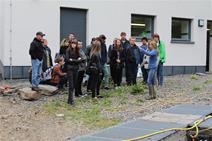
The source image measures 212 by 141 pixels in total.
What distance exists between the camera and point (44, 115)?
35.9 feet

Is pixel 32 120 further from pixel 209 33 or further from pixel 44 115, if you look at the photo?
pixel 209 33

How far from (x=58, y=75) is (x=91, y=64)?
132cm

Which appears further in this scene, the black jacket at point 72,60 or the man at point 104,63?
the man at point 104,63

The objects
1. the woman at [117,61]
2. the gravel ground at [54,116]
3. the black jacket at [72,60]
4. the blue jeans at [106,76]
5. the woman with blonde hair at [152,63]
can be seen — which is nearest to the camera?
the gravel ground at [54,116]

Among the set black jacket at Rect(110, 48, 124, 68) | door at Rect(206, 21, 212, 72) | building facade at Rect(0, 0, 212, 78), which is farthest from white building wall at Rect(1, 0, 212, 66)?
black jacket at Rect(110, 48, 124, 68)

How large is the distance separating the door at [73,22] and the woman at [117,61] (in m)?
3.19

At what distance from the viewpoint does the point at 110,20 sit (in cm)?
1933

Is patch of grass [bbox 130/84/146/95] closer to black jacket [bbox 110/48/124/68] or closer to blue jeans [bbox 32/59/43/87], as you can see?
black jacket [bbox 110/48/124/68]

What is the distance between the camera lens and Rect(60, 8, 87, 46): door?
18.1 metres

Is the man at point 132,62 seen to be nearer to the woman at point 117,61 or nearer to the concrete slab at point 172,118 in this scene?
the woman at point 117,61

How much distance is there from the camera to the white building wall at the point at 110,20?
659 inches

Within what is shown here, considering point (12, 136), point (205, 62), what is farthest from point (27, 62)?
point (205, 62)

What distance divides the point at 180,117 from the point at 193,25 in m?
12.9

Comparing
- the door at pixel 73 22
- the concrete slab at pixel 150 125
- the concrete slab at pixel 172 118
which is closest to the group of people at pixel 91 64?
the concrete slab at pixel 172 118
